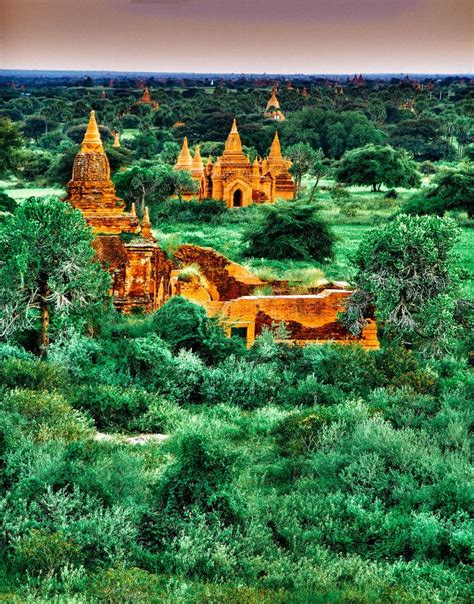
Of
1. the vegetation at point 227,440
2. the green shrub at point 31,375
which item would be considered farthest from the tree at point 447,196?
the green shrub at point 31,375

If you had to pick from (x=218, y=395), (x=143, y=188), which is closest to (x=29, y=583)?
(x=218, y=395)

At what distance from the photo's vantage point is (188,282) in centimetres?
1756

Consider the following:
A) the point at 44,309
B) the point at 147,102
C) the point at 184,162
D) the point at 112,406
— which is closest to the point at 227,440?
the point at 112,406

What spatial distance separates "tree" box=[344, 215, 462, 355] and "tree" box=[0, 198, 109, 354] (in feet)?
14.5

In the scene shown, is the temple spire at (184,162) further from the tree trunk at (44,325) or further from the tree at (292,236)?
the tree trunk at (44,325)

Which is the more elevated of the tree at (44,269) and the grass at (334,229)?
the tree at (44,269)

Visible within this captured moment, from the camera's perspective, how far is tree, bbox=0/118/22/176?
137 ft

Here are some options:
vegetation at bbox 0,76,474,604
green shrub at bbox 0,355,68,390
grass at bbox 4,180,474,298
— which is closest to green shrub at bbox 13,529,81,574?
vegetation at bbox 0,76,474,604

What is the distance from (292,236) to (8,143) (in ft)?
56.3

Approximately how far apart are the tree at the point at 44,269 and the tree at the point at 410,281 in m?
4.41

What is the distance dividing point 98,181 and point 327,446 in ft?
40.5

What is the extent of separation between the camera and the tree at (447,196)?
37562mm

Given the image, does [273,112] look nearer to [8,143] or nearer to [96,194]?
[8,143]

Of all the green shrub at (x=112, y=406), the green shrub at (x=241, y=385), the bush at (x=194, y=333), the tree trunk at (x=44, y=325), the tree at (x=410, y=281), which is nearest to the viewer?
the green shrub at (x=112, y=406)
